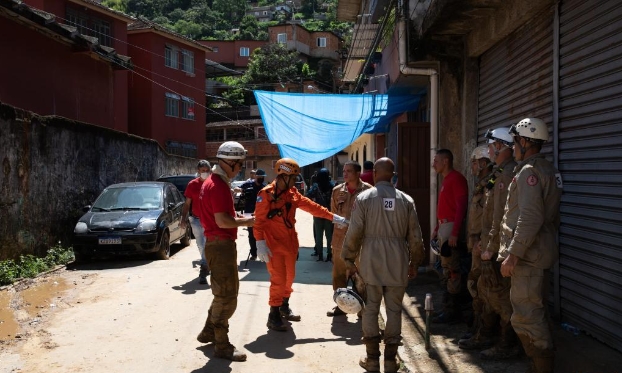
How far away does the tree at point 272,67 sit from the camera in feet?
176

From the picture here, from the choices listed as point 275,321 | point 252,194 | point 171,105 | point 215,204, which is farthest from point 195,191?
point 171,105

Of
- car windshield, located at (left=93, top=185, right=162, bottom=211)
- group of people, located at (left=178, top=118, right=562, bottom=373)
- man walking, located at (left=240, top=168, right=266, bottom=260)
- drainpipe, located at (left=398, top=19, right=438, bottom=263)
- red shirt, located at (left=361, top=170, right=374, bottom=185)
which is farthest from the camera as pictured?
car windshield, located at (left=93, top=185, right=162, bottom=211)

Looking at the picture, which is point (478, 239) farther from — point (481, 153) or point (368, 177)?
point (368, 177)

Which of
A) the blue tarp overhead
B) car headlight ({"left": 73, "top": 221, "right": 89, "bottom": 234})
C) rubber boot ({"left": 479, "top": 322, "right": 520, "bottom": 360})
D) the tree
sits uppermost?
the tree

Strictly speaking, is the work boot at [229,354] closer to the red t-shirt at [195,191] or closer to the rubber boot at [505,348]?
the rubber boot at [505,348]

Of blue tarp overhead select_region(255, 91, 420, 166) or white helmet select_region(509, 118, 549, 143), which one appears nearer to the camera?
white helmet select_region(509, 118, 549, 143)

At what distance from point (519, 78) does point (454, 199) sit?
1.95 metres

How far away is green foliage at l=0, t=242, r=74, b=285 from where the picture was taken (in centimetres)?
940

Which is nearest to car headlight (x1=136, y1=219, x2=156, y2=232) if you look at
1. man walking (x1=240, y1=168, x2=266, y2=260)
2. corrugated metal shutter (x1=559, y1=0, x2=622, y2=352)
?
man walking (x1=240, y1=168, x2=266, y2=260)

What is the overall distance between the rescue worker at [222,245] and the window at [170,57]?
28.5 m

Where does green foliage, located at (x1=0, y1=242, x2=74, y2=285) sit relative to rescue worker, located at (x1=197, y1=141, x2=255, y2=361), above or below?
below

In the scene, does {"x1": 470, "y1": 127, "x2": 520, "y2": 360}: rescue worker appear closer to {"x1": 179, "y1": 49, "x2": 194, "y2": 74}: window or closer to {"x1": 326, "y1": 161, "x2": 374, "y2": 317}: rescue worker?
{"x1": 326, "y1": 161, "x2": 374, "y2": 317}: rescue worker

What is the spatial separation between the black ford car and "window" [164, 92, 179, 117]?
2017cm

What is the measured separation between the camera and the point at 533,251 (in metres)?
Result: 4.51
